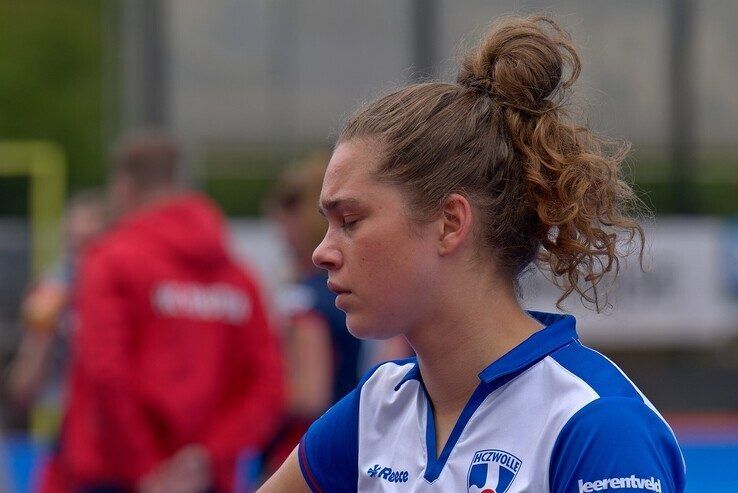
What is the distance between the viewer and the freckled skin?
1.72 meters

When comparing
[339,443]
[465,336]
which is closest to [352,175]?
[465,336]

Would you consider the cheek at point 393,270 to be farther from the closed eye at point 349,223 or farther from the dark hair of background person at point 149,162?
the dark hair of background person at point 149,162

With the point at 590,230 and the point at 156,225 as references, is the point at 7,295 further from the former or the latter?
the point at 590,230

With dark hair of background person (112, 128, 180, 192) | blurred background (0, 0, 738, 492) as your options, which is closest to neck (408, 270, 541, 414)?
dark hair of background person (112, 128, 180, 192)

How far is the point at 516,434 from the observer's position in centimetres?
162

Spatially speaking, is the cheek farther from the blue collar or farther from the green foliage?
the green foliage

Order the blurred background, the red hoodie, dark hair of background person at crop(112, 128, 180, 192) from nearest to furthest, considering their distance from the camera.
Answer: the red hoodie < dark hair of background person at crop(112, 128, 180, 192) < the blurred background

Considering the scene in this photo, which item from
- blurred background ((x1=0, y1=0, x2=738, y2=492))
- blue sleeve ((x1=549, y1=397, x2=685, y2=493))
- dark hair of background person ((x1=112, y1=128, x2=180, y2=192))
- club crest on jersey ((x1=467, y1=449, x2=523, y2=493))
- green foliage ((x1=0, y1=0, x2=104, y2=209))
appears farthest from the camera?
green foliage ((x1=0, y1=0, x2=104, y2=209))

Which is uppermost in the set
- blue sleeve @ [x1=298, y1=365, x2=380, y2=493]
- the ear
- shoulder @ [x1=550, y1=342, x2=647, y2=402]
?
the ear

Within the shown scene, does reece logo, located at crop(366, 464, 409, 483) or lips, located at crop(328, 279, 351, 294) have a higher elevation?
lips, located at crop(328, 279, 351, 294)

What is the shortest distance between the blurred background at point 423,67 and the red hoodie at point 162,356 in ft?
18.6

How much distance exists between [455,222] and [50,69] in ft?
90.4

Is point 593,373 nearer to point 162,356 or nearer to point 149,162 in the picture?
point 162,356

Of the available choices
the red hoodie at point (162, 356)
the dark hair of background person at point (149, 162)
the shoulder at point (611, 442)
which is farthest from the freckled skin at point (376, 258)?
the dark hair of background person at point (149, 162)
